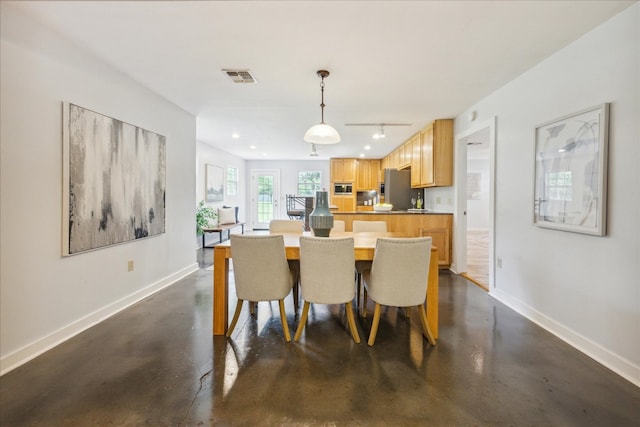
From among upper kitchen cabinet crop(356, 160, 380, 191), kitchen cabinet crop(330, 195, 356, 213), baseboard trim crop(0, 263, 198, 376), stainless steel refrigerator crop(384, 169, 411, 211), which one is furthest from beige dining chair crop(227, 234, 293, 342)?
upper kitchen cabinet crop(356, 160, 380, 191)

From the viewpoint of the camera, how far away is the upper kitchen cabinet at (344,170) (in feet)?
27.6

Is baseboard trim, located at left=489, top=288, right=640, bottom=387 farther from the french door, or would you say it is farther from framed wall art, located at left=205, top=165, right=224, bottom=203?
the french door

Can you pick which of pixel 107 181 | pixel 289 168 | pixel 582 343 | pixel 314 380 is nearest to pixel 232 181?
pixel 289 168

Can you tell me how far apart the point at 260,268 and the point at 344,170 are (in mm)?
6520

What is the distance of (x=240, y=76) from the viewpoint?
281cm

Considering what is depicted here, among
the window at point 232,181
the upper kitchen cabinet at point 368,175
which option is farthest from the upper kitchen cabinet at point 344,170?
the window at point 232,181

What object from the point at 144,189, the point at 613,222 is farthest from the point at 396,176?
the point at 144,189

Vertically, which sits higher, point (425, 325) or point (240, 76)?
point (240, 76)

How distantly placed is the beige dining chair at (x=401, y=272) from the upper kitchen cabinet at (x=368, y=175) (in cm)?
645

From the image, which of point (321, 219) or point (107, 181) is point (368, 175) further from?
point (107, 181)

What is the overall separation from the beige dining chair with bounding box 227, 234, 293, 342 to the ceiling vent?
1.60 m

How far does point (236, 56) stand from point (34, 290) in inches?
91.3

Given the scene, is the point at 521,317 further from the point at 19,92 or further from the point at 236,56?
the point at 19,92

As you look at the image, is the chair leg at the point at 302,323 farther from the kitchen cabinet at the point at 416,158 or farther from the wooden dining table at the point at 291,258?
the kitchen cabinet at the point at 416,158
